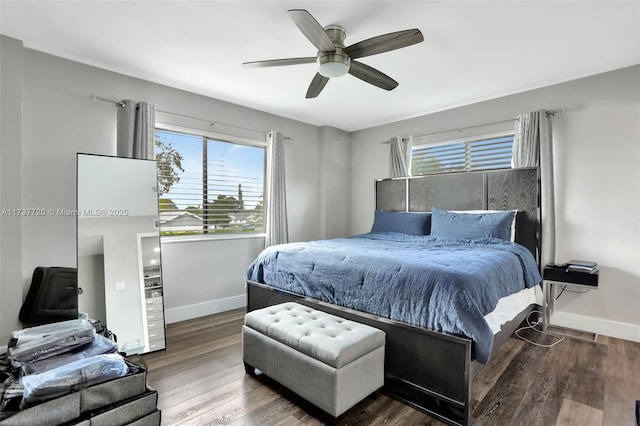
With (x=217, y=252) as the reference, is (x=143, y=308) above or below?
below

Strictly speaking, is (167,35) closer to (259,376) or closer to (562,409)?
(259,376)

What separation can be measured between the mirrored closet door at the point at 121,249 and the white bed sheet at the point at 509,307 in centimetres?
272

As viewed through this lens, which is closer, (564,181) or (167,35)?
(167,35)

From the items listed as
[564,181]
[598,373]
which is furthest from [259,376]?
[564,181]

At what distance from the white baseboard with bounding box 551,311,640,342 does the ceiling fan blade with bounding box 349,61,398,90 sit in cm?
302

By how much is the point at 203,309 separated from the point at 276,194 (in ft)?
5.55

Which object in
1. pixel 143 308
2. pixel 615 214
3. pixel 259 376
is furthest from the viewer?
pixel 615 214

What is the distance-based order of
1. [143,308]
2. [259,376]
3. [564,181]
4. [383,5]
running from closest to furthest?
[383,5] → [259,376] → [143,308] → [564,181]

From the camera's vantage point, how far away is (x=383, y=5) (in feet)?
7.02

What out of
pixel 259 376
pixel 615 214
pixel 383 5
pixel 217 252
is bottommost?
pixel 259 376

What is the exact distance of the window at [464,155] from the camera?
3934mm

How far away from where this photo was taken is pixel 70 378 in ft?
4.44

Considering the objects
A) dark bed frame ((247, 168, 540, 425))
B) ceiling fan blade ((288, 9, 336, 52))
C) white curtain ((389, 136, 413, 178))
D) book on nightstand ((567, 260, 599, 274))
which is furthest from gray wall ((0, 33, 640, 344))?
ceiling fan blade ((288, 9, 336, 52))

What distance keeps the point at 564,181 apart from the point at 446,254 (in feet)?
6.15
